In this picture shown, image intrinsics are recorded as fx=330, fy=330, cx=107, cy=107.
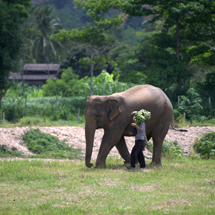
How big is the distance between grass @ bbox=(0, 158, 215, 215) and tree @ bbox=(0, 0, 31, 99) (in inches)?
481

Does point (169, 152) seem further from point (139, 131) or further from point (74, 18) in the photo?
point (74, 18)

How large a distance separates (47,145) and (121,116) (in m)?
6.15

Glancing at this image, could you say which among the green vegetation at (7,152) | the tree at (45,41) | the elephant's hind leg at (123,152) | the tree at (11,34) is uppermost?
the tree at (45,41)

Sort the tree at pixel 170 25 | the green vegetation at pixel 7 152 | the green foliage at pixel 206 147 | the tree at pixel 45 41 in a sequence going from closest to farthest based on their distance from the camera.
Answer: the green foliage at pixel 206 147
the green vegetation at pixel 7 152
the tree at pixel 170 25
the tree at pixel 45 41

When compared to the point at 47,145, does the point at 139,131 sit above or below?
above

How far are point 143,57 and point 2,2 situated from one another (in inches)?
789

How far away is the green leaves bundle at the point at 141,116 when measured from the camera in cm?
899

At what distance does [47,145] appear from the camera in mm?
14672

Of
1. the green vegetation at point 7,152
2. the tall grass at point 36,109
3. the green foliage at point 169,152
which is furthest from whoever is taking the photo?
the tall grass at point 36,109

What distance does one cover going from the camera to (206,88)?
28062mm

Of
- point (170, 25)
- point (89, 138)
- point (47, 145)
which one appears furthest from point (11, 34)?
point (170, 25)

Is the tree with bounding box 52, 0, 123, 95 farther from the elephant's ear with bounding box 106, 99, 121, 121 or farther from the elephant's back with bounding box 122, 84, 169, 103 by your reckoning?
the elephant's ear with bounding box 106, 99, 121, 121

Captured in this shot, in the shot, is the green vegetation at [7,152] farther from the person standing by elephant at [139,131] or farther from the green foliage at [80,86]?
the green foliage at [80,86]

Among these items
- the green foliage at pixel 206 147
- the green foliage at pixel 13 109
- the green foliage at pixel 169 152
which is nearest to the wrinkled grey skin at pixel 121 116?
the green foliage at pixel 169 152
